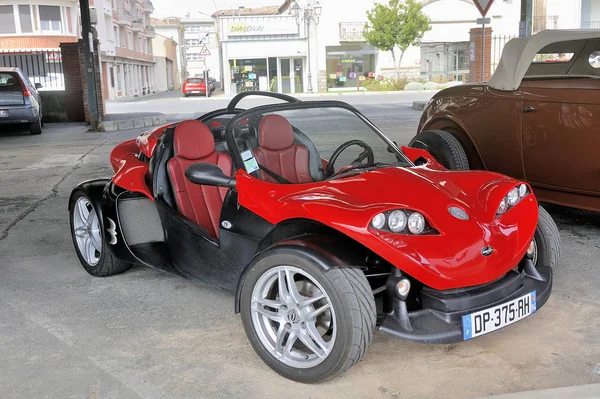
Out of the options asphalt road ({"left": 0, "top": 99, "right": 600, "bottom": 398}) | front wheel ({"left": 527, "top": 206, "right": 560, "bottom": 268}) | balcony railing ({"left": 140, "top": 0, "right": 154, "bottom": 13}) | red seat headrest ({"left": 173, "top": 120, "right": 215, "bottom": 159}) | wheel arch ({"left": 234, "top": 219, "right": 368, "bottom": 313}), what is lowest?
asphalt road ({"left": 0, "top": 99, "right": 600, "bottom": 398})

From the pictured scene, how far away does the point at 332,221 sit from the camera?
121 inches

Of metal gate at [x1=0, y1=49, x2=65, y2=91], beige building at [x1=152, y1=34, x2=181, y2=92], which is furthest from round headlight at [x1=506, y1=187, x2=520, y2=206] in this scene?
beige building at [x1=152, y1=34, x2=181, y2=92]

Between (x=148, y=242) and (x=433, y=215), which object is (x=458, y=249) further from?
(x=148, y=242)

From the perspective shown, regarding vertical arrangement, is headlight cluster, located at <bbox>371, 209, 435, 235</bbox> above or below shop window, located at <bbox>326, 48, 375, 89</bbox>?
below

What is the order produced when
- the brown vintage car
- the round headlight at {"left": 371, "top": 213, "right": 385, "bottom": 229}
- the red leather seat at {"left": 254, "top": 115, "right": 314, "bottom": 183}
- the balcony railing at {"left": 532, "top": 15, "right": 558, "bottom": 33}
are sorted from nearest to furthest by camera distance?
the round headlight at {"left": 371, "top": 213, "right": 385, "bottom": 229} → the red leather seat at {"left": 254, "top": 115, "right": 314, "bottom": 183} → the brown vintage car → the balcony railing at {"left": 532, "top": 15, "right": 558, "bottom": 33}

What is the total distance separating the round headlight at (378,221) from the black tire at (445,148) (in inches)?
135

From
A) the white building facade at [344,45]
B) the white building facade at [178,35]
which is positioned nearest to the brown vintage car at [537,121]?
the white building facade at [344,45]

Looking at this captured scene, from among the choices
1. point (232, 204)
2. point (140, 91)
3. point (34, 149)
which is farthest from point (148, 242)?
point (140, 91)

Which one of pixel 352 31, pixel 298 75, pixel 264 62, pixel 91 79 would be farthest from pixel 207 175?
pixel 352 31

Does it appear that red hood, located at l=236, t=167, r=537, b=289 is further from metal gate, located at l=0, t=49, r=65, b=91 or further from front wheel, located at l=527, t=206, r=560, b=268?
metal gate, located at l=0, t=49, r=65, b=91

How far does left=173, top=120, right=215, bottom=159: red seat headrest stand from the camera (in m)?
4.30

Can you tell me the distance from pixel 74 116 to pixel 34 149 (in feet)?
23.6

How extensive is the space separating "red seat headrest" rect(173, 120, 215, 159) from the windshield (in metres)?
0.45

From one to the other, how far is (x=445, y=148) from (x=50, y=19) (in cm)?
3977
